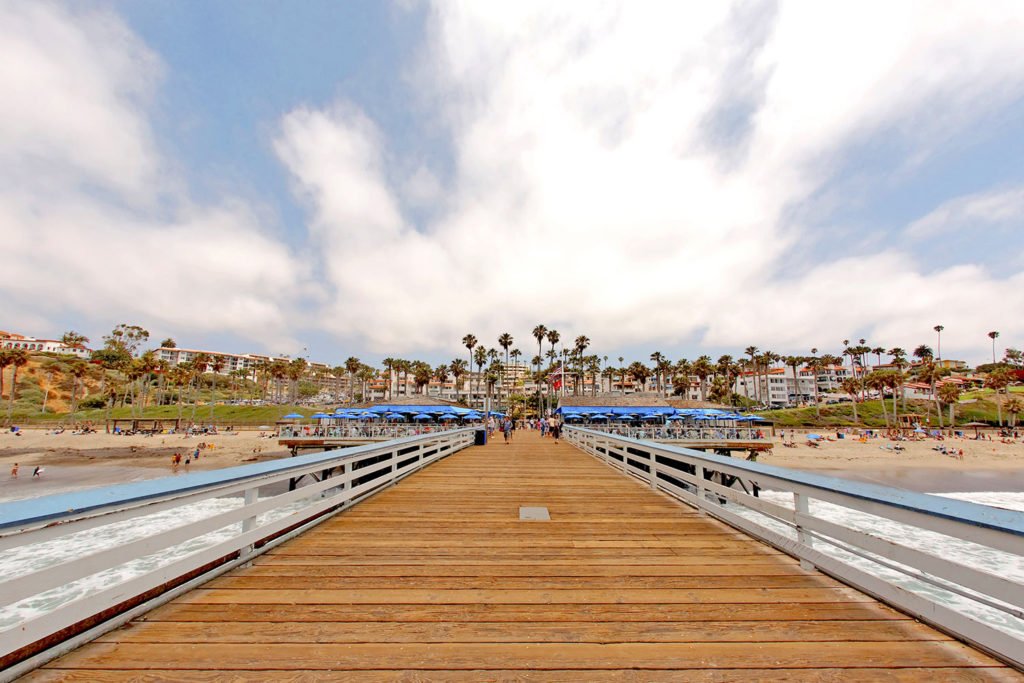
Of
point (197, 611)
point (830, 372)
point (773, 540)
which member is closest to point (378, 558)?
point (197, 611)

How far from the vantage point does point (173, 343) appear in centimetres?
8538

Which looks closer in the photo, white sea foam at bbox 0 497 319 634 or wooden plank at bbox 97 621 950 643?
wooden plank at bbox 97 621 950 643

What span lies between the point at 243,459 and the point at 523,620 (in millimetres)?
43801

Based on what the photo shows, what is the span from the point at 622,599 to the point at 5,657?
3.86m

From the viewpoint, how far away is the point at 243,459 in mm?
37625

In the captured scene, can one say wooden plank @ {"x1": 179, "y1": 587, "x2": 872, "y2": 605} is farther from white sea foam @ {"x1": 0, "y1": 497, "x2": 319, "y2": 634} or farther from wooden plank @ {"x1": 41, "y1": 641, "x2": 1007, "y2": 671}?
white sea foam @ {"x1": 0, "y1": 497, "x2": 319, "y2": 634}

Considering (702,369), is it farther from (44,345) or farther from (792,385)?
(44,345)

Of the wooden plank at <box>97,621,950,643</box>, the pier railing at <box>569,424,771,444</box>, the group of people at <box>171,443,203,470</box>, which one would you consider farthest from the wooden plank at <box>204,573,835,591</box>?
the group of people at <box>171,443,203,470</box>

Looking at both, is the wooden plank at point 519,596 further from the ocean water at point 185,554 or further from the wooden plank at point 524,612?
the ocean water at point 185,554

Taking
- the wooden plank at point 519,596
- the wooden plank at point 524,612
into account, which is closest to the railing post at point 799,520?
the wooden plank at point 519,596

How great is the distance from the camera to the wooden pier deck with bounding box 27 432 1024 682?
234 cm

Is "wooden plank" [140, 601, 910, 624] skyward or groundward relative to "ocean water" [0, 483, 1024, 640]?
skyward

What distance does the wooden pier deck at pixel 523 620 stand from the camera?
2340 millimetres

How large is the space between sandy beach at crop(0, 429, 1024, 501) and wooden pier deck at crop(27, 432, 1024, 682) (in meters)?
34.6
